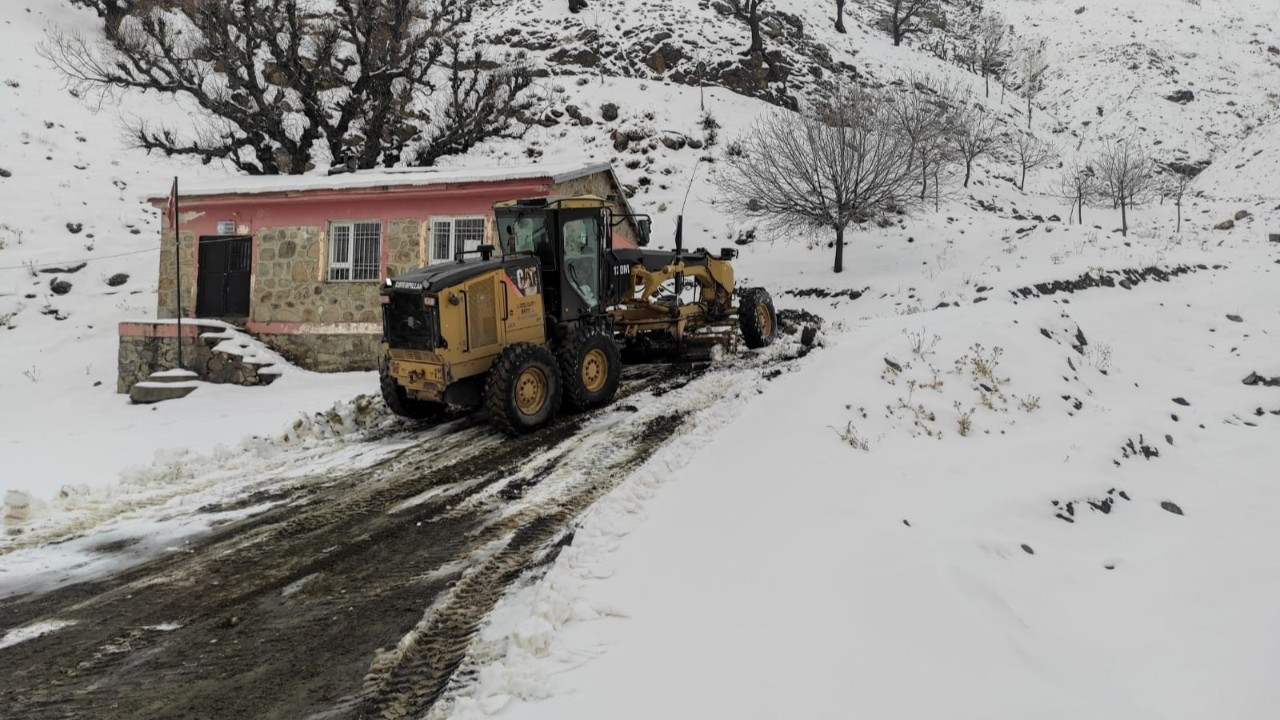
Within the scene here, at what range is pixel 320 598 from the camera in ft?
13.0

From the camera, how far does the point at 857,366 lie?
8.00 m

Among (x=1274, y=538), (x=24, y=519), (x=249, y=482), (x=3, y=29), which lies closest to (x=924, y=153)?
(x=1274, y=538)

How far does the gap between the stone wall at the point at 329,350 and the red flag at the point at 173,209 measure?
2909mm

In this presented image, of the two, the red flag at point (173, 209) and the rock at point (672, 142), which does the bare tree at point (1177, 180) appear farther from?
the red flag at point (173, 209)

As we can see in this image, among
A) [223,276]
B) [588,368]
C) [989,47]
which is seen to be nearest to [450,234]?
[223,276]

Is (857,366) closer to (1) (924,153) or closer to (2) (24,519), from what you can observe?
(2) (24,519)

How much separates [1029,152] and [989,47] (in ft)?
58.4

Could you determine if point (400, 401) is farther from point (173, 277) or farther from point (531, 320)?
point (173, 277)

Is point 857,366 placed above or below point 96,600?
above

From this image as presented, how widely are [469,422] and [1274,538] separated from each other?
25.6 ft

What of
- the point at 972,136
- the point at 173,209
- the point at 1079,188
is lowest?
the point at 173,209

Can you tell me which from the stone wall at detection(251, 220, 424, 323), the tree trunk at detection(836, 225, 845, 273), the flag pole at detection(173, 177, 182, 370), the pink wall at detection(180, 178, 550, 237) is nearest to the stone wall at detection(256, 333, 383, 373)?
the stone wall at detection(251, 220, 424, 323)

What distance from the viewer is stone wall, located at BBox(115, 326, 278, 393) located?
480 inches

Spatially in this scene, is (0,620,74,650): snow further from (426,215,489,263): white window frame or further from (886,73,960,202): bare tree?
(886,73,960,202): bare tree
